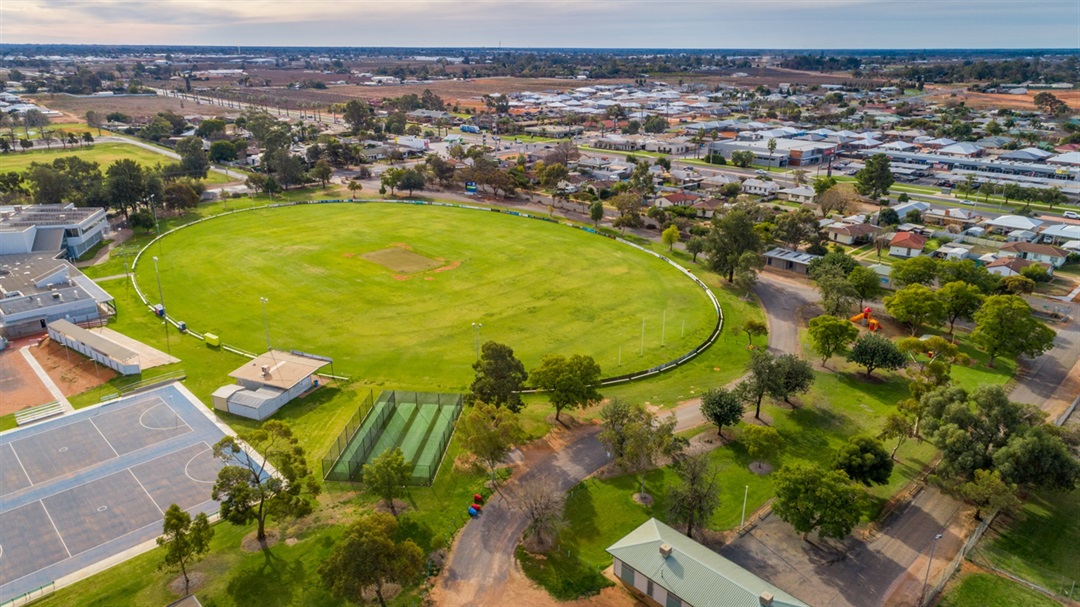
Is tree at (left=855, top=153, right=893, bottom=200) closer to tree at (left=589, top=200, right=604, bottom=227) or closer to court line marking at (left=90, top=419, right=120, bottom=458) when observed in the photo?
tree at (left=589, top=200, right=604, bottom=227)

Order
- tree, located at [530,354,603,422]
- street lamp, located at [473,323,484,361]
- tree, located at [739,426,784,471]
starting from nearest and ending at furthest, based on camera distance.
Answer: tree, located at [739,426,784,471] → tree, located at [530,354,603,422] → street lamp, located at [473,323,484,361]

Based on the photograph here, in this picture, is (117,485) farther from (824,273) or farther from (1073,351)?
(1073,351)

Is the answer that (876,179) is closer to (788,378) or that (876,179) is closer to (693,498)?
(788,378)

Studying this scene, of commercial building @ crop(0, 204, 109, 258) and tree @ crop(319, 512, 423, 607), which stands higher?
commercial building @ crop(0, 204, 109, 258)

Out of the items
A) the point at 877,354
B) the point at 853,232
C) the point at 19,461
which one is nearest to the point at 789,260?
the point at 853,232

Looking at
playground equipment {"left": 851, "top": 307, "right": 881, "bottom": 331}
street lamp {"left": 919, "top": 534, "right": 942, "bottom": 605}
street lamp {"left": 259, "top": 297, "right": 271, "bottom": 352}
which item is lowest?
street lamp {"left": 919, "top": 534, "right": 942, "bottom": 605}

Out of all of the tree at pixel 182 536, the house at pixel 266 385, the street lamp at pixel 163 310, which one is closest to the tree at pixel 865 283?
the house at pixel 266 385

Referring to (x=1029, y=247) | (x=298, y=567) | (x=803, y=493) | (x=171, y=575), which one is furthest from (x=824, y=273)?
(x=171, y=575)

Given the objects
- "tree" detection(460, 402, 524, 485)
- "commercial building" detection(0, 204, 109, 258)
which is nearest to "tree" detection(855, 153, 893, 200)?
"tree" detection(460, 402, 524, 485)
